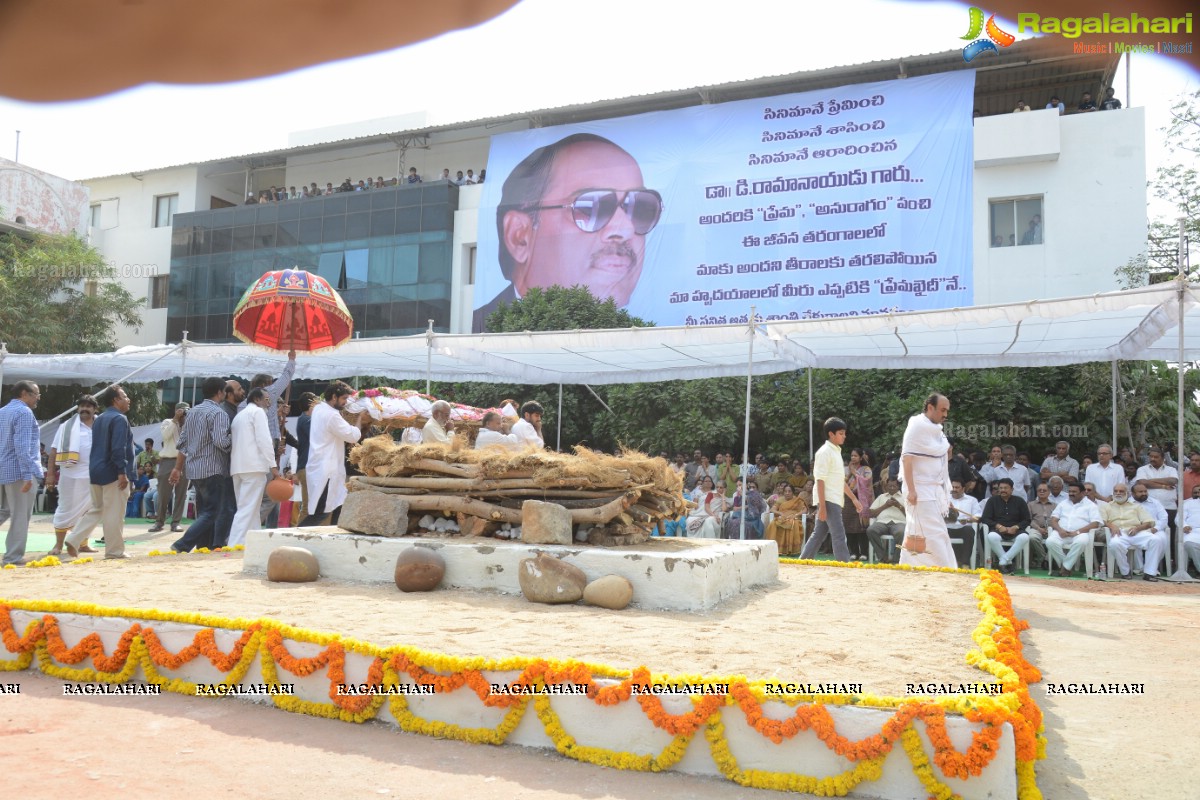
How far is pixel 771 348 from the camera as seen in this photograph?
10195 mm

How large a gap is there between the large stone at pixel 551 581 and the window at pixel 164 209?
91.4ft

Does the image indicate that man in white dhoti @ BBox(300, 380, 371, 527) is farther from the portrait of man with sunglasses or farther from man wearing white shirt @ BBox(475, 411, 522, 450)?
the portrait of man with sunglasses

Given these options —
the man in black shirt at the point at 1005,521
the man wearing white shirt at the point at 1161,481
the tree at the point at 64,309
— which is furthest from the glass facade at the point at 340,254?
the man wearing white shirt at the point at 1161,481

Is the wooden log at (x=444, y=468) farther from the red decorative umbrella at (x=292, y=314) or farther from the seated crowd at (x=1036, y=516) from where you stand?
the seated crowd at (x=1036, y=516)

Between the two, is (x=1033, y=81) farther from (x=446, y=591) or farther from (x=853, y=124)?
(x=446, y=591)

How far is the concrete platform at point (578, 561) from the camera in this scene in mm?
4840

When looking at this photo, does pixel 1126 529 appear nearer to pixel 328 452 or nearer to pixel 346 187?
pixel 328 452

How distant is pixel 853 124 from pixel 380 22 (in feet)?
62.4

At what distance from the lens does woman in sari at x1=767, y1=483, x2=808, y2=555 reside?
11.2m

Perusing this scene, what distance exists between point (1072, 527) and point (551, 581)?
7.39 m

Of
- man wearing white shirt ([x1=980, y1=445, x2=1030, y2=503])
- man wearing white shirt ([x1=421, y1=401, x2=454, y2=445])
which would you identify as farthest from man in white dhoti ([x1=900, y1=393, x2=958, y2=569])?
man wearing white shirt ([x1=980, y1=445, x2=1030, y2=503])

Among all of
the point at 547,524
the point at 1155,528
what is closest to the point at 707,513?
the point at 1155,528

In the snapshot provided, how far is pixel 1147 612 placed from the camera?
677 cm

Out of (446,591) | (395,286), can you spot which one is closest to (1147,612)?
(446,591)
